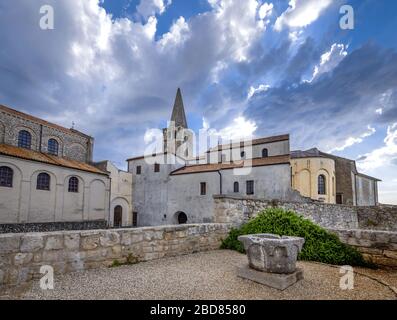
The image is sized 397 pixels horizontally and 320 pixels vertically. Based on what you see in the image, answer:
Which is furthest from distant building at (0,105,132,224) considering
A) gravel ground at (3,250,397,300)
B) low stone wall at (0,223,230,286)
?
gravel ground at (3,250,397,300)

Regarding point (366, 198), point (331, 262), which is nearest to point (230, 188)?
point (331, 262)

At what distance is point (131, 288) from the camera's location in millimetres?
3594

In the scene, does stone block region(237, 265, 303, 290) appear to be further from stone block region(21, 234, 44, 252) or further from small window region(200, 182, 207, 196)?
small window region(200, 182, 207, 196)

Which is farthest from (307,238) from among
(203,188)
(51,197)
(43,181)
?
(43,181)

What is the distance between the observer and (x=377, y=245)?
5086 millimetres

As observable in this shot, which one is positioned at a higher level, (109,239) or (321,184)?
(321,184)

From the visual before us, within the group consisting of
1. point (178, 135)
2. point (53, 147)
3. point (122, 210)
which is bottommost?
point (122, 210)

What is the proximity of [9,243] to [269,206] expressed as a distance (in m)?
8.40

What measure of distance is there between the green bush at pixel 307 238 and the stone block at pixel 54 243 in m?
4.48

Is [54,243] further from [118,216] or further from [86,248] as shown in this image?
[118,216]

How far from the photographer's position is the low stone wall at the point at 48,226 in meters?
16.0

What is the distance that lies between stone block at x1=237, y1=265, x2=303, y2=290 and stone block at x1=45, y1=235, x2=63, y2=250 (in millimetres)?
3332

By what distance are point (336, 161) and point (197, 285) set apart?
28354 millimetres
